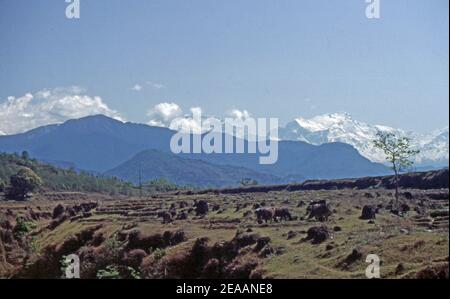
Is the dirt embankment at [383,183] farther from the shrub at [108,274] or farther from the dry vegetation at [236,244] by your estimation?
the shrub at [108,274]

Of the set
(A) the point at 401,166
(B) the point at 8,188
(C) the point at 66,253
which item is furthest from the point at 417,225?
(B) the point at 8,188

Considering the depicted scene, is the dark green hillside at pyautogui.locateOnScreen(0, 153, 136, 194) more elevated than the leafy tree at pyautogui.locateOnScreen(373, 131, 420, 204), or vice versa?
the leafy tree at pyautogui.locateOnScreen(373, 131, 420, 204)

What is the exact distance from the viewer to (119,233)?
3872cm

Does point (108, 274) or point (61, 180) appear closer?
point (108, 274)

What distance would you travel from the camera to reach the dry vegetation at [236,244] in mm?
23703

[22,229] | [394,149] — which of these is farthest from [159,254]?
[22,229]

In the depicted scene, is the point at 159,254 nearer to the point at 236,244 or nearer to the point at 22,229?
the point at 236,244

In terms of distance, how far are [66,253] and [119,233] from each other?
14.3 ft

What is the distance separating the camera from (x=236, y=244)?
31.2m

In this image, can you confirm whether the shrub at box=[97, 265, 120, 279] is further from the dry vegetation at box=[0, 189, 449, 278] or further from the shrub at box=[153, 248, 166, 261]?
the shrub at box=[153, 248, 166, 261]

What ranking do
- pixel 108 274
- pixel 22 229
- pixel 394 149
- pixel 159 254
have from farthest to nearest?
pixel 22 229 → pixel 394 149 → pixel 159 254 → pixel 108 274

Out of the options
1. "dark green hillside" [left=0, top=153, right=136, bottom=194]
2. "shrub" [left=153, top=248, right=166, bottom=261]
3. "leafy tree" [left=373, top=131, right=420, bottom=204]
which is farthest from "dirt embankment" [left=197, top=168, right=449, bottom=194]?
"dark green hillside" [left=0, top=153, right=136, bottom=194]

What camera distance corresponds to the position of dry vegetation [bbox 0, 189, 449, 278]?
2370 centimetres
